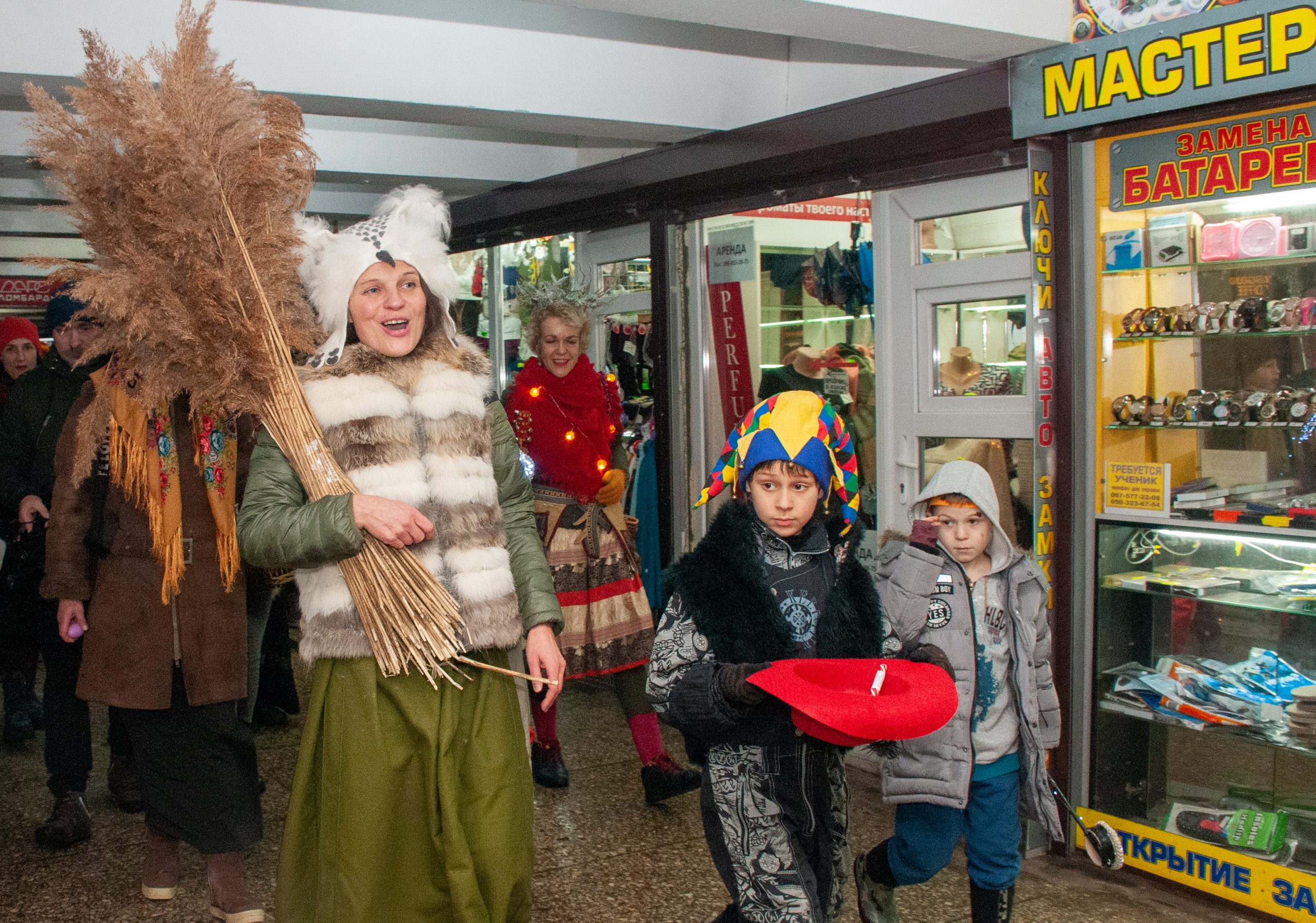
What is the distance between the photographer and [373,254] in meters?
2.71

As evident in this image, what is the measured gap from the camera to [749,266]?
5797mm

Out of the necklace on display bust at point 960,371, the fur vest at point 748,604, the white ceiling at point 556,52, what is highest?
the white ceiling at point 556,52

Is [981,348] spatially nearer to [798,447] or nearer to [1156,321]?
[1156,321]

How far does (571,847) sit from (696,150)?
315 centimetres

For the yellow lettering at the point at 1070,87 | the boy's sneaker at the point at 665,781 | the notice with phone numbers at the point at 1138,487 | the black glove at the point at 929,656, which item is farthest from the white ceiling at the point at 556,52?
the boy's sneaker at the point at 665,781

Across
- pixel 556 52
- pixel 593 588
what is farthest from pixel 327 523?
pixel 556 52

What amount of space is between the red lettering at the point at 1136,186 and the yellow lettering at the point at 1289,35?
0.54 m

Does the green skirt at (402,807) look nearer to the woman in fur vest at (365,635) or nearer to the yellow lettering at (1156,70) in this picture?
the woman in fur vest at (365,635)

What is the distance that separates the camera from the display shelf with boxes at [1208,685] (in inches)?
144

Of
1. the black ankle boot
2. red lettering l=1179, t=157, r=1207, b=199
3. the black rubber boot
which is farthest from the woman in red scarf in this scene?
red lettering l=1179, t=157, r=1207, b=199

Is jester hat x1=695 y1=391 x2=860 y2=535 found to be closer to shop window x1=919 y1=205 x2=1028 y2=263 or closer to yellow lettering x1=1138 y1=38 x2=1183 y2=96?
yellow lettering x1=1138 y1=38 x2=1183 y2=96

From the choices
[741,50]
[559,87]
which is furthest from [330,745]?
[741,50]

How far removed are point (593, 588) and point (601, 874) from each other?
1309mm

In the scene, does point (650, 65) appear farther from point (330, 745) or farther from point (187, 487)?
point (330, 745)
